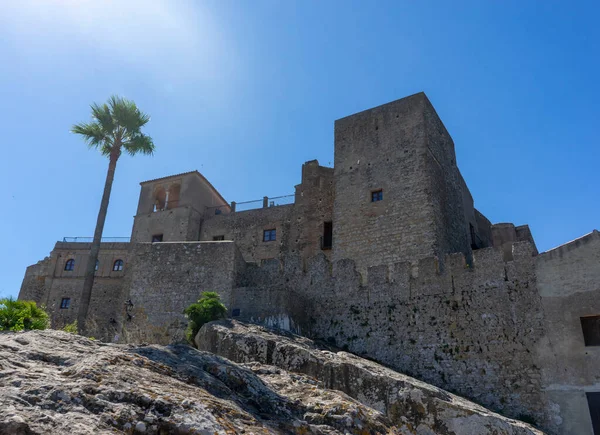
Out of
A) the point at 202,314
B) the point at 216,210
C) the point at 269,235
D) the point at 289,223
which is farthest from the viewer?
the point at 216,210

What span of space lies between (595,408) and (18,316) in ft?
40.8

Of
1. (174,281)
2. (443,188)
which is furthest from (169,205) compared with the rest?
(443,188)

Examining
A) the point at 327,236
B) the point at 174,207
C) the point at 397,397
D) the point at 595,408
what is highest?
the point at 174,207

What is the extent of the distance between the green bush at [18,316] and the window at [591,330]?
12.2m

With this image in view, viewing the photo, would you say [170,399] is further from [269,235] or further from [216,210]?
[216,210]

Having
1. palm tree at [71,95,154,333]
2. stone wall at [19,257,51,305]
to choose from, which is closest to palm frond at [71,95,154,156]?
palm tree at [71,95,154,333]

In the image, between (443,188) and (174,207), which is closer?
(443,188)

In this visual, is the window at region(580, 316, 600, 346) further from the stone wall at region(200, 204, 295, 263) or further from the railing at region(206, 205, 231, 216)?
the railing at region(206, 205, 231, 216)

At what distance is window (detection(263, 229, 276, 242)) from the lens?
29984 millimetres

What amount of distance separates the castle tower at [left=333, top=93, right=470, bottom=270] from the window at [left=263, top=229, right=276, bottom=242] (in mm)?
7805

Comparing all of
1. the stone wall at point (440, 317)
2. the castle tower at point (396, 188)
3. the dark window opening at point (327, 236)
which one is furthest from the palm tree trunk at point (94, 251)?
the castle tower at point (396, 188)

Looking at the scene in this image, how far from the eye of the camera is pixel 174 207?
3300 centimetres

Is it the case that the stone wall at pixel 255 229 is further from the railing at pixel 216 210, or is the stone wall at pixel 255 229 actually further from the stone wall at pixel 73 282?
the stone wall at pixel 73 282

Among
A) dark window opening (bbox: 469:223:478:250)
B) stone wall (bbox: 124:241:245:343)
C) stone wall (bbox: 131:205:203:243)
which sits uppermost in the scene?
stone wall (bbox: 131:205:203:243)
